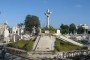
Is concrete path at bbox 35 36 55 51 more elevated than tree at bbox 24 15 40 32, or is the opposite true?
tree at bbox 24 15 40 32

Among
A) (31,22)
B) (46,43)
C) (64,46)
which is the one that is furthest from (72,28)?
(46,43)

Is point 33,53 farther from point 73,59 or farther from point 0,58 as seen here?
point 0,58

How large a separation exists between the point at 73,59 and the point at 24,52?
385 inches

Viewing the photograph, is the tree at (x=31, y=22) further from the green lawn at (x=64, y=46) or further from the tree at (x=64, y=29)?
the green lawn at (x=64, y=46)

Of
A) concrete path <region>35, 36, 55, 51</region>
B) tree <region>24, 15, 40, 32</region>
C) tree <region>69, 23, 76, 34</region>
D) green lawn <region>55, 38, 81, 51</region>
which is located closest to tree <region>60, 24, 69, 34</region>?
tree <region>69, 23, 76, 34</region>

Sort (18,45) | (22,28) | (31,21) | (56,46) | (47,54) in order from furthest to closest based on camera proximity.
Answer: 1. (22,28)
2. (31,21)
3. (18,45)
4. (56,46)
5. (47,54)

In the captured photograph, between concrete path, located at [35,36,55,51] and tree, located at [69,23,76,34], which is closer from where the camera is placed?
concrete path, located at [35,36,55,51]

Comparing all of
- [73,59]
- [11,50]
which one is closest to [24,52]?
[11,50]

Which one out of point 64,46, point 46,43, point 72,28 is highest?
point 72,28

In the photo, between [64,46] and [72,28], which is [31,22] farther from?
[64,46]

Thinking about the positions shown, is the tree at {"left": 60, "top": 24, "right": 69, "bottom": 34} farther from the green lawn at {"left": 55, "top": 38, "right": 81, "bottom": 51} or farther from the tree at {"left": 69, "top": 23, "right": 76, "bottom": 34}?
the green lawn at {"left": 55, "top": 38, "right": 81, "bottom": 51}

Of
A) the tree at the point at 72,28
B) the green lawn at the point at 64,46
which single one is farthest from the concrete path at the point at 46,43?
the tree at the point at 72,28

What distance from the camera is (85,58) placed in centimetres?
2716

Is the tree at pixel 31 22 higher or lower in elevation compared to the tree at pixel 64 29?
higher
